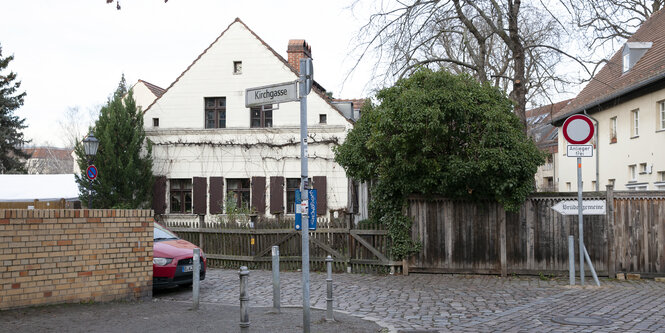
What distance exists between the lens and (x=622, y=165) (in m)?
24.4

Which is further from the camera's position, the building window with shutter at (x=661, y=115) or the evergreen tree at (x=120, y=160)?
the evergreen tree at (x=120, y=160)

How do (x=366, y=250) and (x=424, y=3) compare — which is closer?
(x=366, y=250)

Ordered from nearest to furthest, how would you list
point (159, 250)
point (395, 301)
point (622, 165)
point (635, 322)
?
point (635, 322), point (395, 301), point (159, 250), point (622, 165)

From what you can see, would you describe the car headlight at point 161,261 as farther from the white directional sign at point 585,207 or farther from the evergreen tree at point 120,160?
the evergreen tree at point 120,160

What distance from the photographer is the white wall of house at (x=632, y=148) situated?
20828 millimetres

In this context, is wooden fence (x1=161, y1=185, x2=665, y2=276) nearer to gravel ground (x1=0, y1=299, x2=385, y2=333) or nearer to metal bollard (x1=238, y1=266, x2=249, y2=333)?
gravel ground (x1=0, y1=299, x2=385, y2=333)

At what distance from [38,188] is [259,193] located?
36.0 feet

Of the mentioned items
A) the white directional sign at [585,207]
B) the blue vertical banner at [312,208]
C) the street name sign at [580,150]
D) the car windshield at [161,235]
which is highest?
the street name sign at [580,150]

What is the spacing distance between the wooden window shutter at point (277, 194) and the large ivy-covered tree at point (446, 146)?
10.9 meters

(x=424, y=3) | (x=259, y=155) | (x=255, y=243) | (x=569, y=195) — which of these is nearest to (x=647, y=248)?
(x=569, y=195)

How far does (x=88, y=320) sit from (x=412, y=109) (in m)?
7.63

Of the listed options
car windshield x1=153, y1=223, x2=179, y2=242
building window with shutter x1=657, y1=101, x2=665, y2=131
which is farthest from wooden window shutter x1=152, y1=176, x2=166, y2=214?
building window with shutter x1=657, y1=101, x2=665, y2=131

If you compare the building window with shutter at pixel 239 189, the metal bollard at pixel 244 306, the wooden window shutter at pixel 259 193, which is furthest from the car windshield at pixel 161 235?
the building window with shutter at pixel 239 189

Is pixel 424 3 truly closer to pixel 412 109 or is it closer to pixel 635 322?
pixel 412 109
